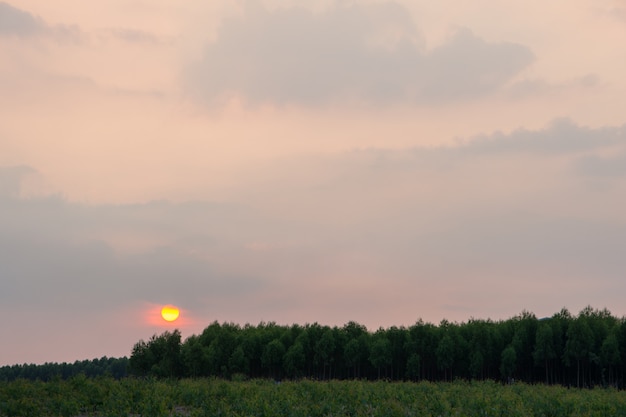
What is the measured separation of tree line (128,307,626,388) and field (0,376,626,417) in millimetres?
32317

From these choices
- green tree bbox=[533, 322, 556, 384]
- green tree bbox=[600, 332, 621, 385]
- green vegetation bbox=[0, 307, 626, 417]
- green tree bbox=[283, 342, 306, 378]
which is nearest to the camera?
green vegetation bbox=[0, 307, 626, 417]

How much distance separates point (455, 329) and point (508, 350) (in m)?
9.65

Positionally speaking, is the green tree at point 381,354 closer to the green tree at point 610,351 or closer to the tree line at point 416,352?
the tree line at point 416,352

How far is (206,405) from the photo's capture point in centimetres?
4244

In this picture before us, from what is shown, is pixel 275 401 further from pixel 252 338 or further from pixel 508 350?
pixel 252 338

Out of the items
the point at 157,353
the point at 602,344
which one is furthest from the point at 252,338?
the point at 602,344

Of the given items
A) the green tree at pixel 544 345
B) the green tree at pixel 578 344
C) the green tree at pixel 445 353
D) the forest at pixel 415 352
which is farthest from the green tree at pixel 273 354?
the green tree at pixel 578 344

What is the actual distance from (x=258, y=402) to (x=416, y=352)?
5341 cm

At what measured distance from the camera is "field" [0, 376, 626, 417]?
4028 centimetres

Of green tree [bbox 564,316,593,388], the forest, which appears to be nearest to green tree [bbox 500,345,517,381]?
the forest

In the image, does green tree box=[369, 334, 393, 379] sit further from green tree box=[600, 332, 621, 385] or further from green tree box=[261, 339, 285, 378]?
green tree box=[600, 332, 621, 385]

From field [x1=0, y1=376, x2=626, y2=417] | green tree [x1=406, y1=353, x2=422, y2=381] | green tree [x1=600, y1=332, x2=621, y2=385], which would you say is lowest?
field [x1=0, y1=376, x2=626, y2=417]

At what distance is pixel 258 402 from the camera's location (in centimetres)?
4244

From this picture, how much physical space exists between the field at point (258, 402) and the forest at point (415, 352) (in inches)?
1261
